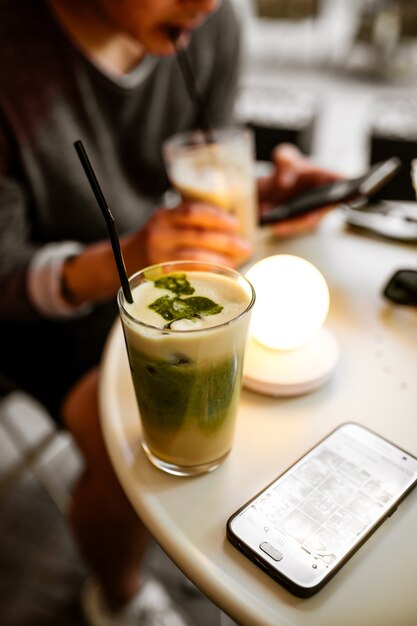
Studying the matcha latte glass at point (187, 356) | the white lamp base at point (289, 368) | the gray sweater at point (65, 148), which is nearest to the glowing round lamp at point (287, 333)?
the white lamp base at point (289, 368)

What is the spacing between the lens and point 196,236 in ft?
2.63

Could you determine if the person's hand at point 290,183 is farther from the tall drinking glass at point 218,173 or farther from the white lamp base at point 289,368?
the white lamp base at point 289,368

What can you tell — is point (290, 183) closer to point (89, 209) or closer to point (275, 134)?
point (89, 209)

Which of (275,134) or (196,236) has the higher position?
(196,236)

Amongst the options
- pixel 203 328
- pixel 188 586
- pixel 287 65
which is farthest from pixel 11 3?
pixel 287 65

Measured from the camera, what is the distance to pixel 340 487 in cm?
53

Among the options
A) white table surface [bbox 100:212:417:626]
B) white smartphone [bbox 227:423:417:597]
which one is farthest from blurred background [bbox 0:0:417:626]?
white smartphone [bbox 227:423:417:597]

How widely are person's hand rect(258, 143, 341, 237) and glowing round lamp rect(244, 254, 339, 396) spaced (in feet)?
1.15

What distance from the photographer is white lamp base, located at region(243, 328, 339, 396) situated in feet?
2.11

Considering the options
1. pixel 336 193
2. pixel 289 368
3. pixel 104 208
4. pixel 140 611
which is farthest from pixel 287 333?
pixel 140 611

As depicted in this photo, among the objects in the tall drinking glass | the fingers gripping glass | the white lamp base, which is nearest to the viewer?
the white lamp base

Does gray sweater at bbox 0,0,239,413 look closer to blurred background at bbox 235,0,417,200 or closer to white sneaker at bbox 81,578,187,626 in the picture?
white sneaker at bbox 81,578,187,626

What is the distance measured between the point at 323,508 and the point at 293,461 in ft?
0.23

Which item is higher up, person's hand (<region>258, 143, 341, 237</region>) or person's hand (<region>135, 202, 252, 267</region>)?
person's hand (<region>135, 202, 252, 267</region>)
